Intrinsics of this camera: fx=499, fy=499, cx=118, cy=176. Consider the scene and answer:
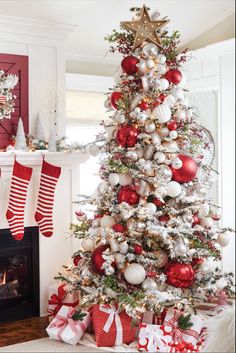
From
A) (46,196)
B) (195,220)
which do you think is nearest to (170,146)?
(195,220)

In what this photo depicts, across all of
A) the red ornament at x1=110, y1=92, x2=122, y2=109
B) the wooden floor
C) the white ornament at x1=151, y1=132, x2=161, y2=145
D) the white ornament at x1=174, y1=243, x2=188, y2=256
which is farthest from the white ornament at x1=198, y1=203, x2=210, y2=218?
the wooden floor

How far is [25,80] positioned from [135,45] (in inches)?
39.4

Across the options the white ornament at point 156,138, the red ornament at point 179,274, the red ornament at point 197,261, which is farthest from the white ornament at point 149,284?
the white ornament at point 156,138

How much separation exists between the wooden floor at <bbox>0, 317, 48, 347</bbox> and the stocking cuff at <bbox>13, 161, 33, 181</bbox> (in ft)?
3.62

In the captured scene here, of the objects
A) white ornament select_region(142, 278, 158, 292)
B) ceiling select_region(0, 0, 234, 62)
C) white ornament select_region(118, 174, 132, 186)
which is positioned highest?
ceiling select_region(0, 0, 234, 62)

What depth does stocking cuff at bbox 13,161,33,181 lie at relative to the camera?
12.0 feet

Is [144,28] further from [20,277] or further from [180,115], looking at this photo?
[20,277]

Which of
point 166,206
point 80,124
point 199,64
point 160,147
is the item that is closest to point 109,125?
point 160,147

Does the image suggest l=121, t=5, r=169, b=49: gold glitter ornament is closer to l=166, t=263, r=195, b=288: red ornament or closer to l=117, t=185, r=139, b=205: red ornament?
l=117, t=185, r=139, b=205: red ornament

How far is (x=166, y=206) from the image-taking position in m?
3.39

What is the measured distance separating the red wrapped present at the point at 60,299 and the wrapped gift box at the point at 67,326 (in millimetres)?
246

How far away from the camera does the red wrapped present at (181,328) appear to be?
3197 mm

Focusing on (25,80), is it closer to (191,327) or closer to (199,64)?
(199,64)

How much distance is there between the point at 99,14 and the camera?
161 inches
